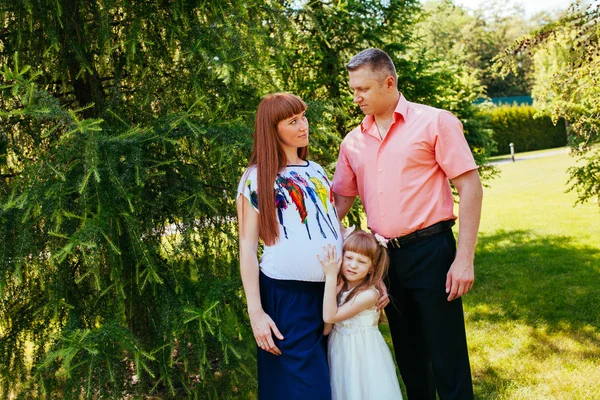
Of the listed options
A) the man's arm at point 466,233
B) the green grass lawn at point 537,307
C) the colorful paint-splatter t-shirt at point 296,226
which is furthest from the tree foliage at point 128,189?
the green grass lawn at point 537,307

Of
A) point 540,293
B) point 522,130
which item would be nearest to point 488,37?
point 522,130

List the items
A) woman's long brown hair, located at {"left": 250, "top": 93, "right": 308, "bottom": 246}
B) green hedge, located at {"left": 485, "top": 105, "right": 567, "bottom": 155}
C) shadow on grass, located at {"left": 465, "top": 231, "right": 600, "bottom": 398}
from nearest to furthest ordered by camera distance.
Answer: woman's long brown hair, located at {"left": 250, "top": 93, "right": 308, "bottom": 246} → shadow on grass, located at {"left": 465, "top": 231, "right": 600, "bottom": 398} → green hedge, located at {"left": 485, "top": 105, "right": 567, "bottom": 155}

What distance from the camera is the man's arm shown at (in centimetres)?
283

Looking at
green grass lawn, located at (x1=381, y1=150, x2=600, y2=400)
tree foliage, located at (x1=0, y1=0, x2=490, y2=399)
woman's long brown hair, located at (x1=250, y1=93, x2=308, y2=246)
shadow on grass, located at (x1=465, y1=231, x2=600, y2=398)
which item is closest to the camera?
woman's long brown hair, located at (x1=250, y1=93, x2=308, y2=246)

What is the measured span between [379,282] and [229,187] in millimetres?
1126

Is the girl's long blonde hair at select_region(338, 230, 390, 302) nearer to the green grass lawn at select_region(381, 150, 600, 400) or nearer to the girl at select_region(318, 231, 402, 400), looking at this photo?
the girl at select_region(318, 231, 402, 400)

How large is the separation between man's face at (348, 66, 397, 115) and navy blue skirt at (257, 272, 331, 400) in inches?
37.3

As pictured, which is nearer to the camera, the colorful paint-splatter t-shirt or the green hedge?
the colorful paint-splatter t-shirt

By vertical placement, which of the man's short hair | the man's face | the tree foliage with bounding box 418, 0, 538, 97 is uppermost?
the tree foliage with bounding box 418, 0, 538, 97

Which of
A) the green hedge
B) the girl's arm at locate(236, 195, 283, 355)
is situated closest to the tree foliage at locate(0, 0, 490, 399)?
the girl's arm at locate(236, 195, 283, 355)

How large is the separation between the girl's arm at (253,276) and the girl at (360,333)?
357 millimetres

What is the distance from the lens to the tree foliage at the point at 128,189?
277cm

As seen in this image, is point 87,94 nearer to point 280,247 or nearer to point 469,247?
point 280,247

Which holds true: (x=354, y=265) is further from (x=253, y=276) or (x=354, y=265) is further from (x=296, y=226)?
(x=253, y=276)
